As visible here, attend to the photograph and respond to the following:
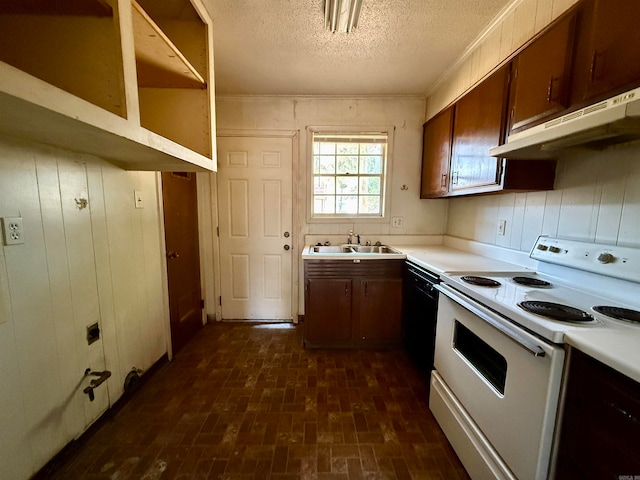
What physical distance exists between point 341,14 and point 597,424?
2250mm

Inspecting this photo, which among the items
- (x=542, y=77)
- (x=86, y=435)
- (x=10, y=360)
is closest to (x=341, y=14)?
(x=542, y=77)

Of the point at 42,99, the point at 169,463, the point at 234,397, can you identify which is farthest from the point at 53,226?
the point at 234,397

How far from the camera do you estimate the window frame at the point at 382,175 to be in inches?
109

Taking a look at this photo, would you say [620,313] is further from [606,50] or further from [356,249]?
[356,249]

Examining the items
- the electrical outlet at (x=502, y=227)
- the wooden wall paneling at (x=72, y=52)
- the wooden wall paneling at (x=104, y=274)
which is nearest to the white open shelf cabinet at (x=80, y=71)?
the wooden wall paneling at (x=72, y=52)

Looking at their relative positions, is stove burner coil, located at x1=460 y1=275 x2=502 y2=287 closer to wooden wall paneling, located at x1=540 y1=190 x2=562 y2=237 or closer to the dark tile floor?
wooden wall paneling, located at x1=540 y1=190 x2=562 y2=237

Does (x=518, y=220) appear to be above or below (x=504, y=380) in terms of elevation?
above

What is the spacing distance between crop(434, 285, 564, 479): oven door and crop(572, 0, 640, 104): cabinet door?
1.03m

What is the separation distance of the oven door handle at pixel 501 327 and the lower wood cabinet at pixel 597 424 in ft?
0.30

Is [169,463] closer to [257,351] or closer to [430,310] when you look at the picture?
[257,351]

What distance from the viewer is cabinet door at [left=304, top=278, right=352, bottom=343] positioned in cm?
235

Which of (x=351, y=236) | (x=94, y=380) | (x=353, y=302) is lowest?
(x=94, y=380)

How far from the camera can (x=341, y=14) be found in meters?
1.57

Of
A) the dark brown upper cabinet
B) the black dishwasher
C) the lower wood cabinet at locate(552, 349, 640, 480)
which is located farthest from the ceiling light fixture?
the lower wood cabinet at locate(552, 349, 640, 480)
